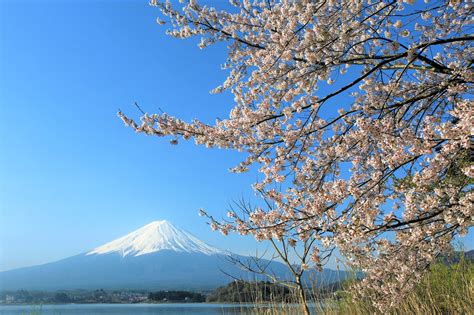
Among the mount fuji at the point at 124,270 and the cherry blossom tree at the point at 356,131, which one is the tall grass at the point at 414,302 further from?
the mount fuji at the point at 124,270

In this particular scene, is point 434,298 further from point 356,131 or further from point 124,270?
point 124,270

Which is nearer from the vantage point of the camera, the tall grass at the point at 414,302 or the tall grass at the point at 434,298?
the tall grass at the point at 434,298

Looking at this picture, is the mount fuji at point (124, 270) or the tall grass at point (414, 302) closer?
the tall grass at point (414, 302)

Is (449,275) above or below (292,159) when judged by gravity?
below

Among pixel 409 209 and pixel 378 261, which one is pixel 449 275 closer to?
pixel 378 261

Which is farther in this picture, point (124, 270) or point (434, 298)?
point (124, 270)

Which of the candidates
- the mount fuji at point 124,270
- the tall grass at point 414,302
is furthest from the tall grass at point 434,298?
the mount fuji at point 124,270

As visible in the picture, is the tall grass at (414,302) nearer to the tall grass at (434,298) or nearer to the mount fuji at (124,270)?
the tall grass at (434,298)

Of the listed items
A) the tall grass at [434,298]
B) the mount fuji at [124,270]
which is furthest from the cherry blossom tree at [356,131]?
the mount fuji at [124,270]

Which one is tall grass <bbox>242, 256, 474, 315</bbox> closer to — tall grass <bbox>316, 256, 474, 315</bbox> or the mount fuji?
tall grass <bbox>316, 256, 474, 315</bbox>

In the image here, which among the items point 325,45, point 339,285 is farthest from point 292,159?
point 339,285

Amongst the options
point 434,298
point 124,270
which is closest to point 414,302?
point 434,298

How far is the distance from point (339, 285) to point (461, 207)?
11.7ft

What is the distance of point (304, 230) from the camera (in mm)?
2898
